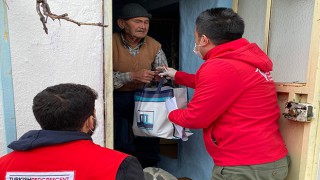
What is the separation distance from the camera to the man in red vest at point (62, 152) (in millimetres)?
1288

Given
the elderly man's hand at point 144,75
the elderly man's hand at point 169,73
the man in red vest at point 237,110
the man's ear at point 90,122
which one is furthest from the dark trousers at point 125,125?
the man's ear at point 90,122

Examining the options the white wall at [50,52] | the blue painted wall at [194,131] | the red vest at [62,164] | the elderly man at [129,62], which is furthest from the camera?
the blue painted wall at [194,131]

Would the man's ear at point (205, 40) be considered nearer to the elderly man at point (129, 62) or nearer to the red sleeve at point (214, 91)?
the red sleeve at point (214, 91)

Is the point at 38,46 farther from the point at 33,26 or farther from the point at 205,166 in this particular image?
the point at 205,166

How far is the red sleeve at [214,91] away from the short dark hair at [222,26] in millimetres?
233

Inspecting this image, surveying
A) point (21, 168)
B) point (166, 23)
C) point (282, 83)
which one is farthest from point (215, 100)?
point (166, 23)

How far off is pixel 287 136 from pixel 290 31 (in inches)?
30.0

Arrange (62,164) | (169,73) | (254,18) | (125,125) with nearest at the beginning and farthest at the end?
1. (62,164)
2. (254,18)
3. (169,73)
4. (125,125)

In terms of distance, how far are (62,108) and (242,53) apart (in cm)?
116

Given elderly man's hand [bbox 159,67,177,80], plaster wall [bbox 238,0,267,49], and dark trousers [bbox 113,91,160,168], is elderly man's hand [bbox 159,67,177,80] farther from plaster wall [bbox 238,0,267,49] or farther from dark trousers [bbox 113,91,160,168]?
plaster wall [bbox 238,0,267,49]

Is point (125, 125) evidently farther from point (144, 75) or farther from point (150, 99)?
point (144, 75)

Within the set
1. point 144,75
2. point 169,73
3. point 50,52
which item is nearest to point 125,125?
point 144,75

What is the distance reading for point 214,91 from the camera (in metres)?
1.83

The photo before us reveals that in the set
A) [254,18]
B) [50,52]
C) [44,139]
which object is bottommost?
[44,139]
